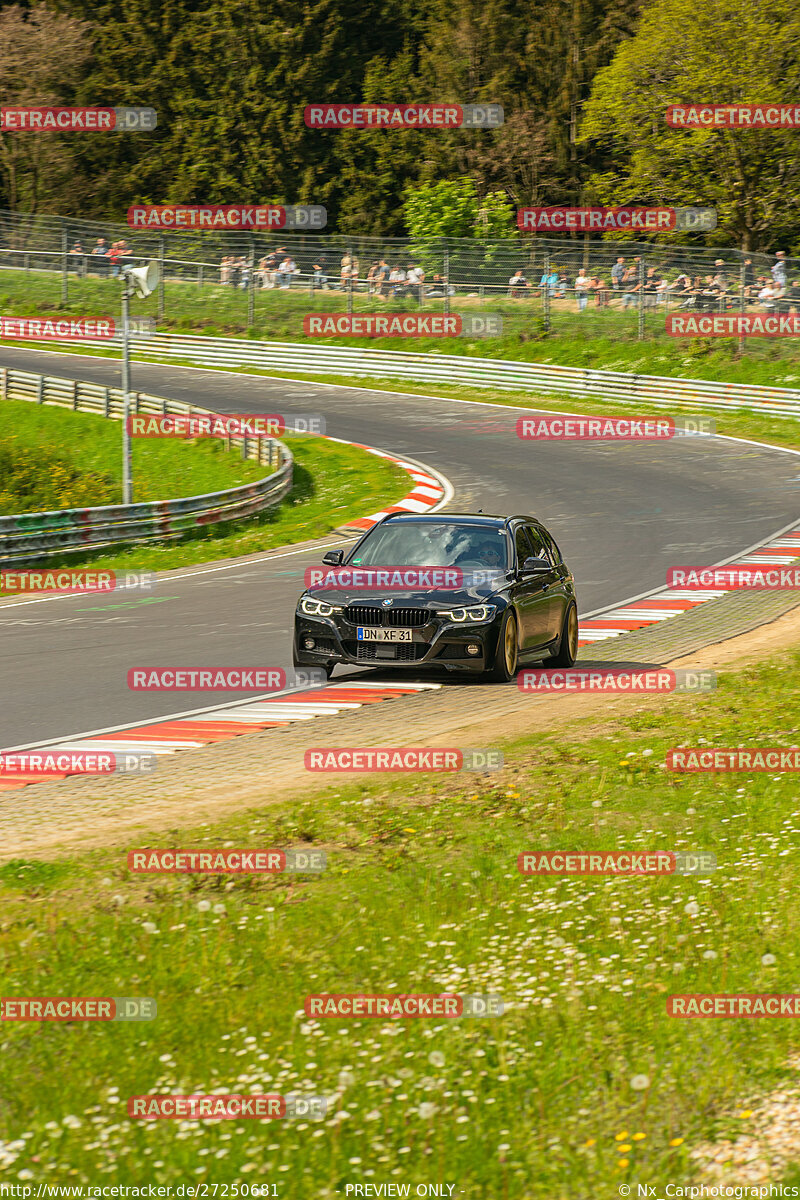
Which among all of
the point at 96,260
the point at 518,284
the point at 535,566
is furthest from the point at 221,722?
the point at 96,260

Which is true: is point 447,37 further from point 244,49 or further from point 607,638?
point 607,638

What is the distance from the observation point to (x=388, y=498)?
29031mm

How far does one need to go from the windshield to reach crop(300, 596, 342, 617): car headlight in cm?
91

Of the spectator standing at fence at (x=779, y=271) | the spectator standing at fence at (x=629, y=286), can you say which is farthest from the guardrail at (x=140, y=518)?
the spectator standing at fence at (x=779, y=271)

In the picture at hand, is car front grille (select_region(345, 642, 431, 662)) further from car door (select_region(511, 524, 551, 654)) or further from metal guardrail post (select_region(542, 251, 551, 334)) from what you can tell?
metal guardrail post (select_region(542, 251, 551, 334))

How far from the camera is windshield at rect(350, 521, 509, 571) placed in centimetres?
1455

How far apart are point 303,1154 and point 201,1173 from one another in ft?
1.11

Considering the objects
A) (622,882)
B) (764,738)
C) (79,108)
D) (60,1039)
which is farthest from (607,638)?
(79,108)

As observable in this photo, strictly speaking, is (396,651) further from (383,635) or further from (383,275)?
(383,275)

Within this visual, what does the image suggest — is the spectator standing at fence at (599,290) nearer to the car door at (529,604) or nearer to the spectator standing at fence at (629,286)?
the spectator standing at fence at (629,286)

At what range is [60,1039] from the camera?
5688 mm

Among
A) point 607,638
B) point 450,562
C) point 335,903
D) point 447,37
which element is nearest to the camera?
point 335,903

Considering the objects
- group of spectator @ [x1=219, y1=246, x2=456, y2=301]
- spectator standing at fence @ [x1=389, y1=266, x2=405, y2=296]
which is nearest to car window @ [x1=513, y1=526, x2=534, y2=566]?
group of spectator @ [x1=219, y1=246, x2=456, y2=301]

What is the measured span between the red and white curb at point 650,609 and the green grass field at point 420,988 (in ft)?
27.2
